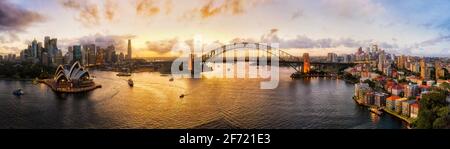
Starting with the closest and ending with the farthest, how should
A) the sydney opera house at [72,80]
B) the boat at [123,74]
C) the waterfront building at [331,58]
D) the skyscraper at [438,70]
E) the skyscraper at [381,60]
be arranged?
the skyscraper at [438,70] < the sydney opera house at [72,80] < the boat at [123,74] < the skyscraper at [381,60] < the waterfront building at [331,58]

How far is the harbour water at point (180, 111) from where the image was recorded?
4227 millimetres

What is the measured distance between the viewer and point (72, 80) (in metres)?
7.80

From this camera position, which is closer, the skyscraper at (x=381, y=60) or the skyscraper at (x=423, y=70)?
the skyscraper at (x=423, y=70)

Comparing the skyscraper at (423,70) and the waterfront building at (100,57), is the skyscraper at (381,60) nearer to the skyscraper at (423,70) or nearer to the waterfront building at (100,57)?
the skyscraper at (423,70)

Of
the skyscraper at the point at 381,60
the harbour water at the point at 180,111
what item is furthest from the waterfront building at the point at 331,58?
the harbour water at the point at 180,111

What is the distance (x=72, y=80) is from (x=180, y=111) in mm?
4053

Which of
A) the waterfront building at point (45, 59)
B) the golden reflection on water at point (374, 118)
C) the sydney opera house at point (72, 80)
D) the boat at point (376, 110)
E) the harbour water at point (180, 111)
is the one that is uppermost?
the waterfront building at point (45, 59)

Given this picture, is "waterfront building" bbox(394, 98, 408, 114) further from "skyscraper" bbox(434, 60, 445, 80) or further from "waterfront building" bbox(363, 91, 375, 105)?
"skyscraper" bbox(434, 60, 445, 80)

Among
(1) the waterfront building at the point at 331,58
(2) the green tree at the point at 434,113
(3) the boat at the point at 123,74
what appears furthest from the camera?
(1) the waterfront building at the point at 331,58

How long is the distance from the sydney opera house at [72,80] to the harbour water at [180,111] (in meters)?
0.41

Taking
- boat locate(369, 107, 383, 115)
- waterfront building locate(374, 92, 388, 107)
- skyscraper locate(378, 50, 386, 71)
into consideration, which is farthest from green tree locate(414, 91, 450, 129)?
skyscraper locate(378, 50, 386, 71)
